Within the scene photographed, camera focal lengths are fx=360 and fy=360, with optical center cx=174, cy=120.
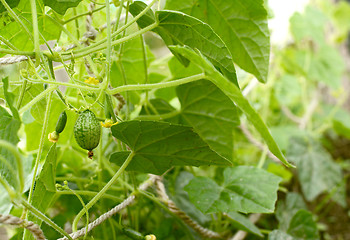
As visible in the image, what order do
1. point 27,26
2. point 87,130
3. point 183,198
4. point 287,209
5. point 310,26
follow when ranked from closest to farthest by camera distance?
1. point 87,130
2. point 27,26
3. point 183,198
4. point 287,209
5. point 310,26

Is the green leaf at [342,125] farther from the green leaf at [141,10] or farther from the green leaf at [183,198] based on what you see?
the green leaf at [141,10]

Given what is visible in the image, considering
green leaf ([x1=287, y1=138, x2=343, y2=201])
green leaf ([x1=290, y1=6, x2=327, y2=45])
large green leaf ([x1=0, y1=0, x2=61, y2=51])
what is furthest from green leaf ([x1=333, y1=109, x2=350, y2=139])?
large green leaf ([x1=0, y1=0, x2=61, y2=51])

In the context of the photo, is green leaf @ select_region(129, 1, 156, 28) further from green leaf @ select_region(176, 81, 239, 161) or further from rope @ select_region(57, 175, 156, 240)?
rope @ select_region(57, 175, 156, 240)

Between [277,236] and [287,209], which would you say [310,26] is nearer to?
[287,209]

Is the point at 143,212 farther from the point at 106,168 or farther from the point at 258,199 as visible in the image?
the point at 258,199

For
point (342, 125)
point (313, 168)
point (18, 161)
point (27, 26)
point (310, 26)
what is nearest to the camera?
point (18, 161)

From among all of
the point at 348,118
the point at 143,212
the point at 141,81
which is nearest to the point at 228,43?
the point at 141,81

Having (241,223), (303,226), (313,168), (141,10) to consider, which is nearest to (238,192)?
(241,223)
